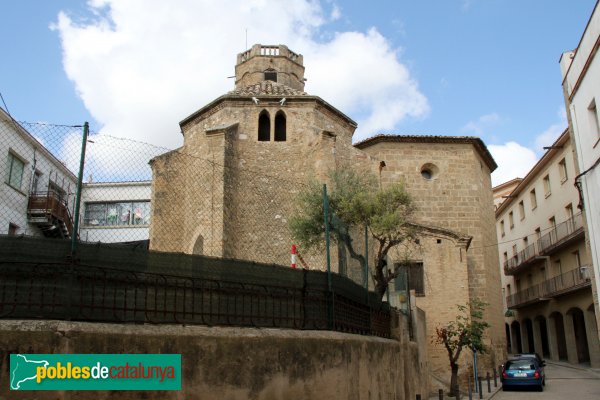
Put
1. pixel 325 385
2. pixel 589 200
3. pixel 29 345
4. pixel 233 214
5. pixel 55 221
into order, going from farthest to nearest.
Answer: pixel 55 221 → pixel 233 214 → pixel 589 200 → pixel 325 385 → pixel 29 345

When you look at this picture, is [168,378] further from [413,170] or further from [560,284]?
[560,284]

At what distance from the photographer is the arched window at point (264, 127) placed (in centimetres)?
2028

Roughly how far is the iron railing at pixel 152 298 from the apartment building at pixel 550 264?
18.1 metres

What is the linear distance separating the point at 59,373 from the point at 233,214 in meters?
13.2

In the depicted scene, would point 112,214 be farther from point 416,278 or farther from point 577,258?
point 577,258

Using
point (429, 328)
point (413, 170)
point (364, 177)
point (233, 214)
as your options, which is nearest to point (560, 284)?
point (413, 170)

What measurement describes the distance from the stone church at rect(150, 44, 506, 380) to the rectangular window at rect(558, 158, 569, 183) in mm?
6070

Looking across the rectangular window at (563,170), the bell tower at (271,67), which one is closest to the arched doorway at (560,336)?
the rectangular window at (563,170)

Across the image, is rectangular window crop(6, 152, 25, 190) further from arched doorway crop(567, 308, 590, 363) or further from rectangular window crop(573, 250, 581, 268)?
arched doorway crop(567, 308, 590, 363)

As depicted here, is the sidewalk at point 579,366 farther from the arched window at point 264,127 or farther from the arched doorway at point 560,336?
the arched window at point 264,127

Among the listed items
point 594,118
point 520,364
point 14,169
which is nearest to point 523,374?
point 520,364

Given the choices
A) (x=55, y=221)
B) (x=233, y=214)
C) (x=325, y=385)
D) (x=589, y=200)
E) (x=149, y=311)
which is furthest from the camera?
(x=55, y=221)

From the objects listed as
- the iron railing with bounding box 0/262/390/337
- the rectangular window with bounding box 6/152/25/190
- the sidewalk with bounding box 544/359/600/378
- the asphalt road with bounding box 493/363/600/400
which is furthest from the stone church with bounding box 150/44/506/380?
the iron railing with bounding box 0/262/390/337

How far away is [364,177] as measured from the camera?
723 inches
